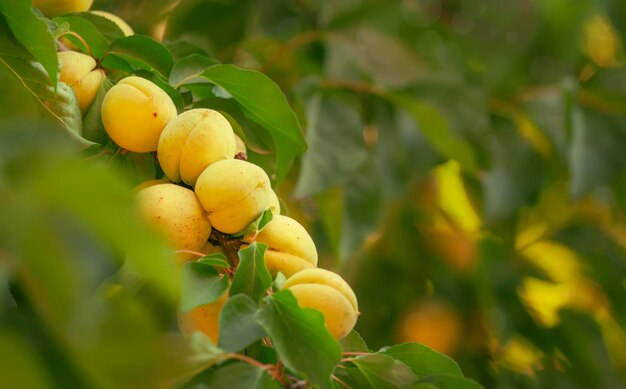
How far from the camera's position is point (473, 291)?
1141mm

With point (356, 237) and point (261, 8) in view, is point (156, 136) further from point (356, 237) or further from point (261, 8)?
point (261, 8)

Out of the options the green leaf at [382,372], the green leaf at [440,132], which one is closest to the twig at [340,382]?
the green leaf at [382,372]

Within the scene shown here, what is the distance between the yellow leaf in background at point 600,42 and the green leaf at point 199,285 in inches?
42.1

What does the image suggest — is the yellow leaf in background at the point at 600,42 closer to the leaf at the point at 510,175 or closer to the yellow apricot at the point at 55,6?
the leaf at the point at 510,175

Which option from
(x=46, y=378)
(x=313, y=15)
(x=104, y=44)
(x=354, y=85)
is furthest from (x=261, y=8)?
(x=46, y=378)

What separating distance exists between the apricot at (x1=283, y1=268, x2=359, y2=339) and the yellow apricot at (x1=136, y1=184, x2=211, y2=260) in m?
0.05

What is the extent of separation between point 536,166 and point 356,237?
0.87 ft

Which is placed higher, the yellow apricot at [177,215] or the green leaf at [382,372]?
the yellow apricot at [177,215]

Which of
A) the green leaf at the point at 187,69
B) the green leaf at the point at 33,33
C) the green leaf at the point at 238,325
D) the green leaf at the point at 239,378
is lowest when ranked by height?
the green leaf at the point at 239,378

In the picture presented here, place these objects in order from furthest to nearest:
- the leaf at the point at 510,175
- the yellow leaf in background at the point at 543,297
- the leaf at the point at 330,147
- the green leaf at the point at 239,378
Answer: the yellow leaf in background at the point at 543,297 → the leaf at the point at 510,175 → the leaf at the point at 330,147 → the green leaf at the point at 239,378

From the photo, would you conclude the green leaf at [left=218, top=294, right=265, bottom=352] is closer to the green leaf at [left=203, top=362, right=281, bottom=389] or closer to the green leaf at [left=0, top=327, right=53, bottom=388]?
the green leaf at [left=203, top=362, right=281, bottom=389]

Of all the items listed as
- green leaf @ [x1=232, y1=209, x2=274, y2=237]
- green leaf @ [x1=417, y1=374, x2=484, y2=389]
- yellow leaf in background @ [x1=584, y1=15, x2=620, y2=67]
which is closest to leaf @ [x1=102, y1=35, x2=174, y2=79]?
green leaf @ [x1=232, y1=209, x2=274, y2=237]

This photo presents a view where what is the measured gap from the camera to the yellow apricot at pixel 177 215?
1.35ft

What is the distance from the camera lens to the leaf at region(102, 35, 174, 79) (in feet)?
1.62
